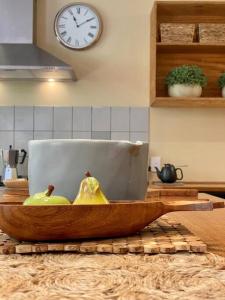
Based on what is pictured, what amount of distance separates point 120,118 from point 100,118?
14cm

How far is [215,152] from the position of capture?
332cm

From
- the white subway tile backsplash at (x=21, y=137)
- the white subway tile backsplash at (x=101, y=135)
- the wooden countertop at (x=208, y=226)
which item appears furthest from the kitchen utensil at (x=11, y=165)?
the wooden countertop at (x=208, y=226)

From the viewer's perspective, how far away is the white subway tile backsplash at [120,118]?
332cm

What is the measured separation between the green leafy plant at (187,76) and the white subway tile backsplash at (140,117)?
28 centimetres

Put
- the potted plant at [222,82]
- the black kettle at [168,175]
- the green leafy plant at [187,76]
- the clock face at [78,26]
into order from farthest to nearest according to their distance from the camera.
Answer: the clock face at [78,26], the potted plant at [222,82], the green leafy plant at [187,76], the black kettle at [168,175]

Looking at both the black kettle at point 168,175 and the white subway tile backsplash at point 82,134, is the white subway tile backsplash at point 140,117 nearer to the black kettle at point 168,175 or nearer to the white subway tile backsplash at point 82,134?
the white subway tile backsplash at point 82,134

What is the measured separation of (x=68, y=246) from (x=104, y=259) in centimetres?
7

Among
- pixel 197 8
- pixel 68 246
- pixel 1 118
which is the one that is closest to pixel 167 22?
pixel 197 8

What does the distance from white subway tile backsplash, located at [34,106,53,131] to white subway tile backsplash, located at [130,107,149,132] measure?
59 centimetres

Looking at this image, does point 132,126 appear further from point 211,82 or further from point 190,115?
point 211,82

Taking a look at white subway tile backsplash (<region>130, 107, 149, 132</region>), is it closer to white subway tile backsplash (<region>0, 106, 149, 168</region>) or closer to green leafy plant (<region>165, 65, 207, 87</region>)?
white subway tile backsplash (<region>0, 106, 149, 168</region>)

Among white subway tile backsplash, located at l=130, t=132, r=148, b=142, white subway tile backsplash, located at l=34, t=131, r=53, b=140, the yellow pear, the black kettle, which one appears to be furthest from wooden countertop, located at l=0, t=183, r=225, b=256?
white subway tile backsplash, located at l=34, t=131, r=53, b=140

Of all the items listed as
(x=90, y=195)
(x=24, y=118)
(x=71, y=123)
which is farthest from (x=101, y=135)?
(x=90, y=195)

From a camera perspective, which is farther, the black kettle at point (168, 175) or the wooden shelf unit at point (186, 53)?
the wooden shelf unit at point (186, 53)
